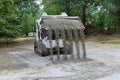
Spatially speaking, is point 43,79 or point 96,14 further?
point 96,14

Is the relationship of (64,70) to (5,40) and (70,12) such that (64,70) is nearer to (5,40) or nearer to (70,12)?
(5,40)

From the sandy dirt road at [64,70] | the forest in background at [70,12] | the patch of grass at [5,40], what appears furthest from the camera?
the patch of grass at [5,40]

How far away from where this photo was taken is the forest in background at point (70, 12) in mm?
25516

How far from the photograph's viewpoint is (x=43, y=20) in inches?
583

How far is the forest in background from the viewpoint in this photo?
2552 cm

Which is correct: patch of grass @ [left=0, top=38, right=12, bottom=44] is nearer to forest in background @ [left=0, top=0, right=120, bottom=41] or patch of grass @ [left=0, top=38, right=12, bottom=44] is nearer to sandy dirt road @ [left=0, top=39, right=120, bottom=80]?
forest in background @ [left=0, top=0, right=120, bottom=41]

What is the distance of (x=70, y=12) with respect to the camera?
3188 centimetres

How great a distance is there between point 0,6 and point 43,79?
15666 millimetres

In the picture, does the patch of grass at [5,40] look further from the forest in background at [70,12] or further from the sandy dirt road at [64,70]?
the sandy dirt road at [64,70]

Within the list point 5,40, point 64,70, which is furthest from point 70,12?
point 64,70

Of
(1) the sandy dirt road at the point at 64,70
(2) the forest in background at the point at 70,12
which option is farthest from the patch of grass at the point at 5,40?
(1) the sandy dirt road at the point at 64,70

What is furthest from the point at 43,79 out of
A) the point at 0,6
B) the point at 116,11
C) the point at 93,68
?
the point at 116,11

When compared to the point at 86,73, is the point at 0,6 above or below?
above

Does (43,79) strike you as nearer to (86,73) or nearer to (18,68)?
(86,73)
